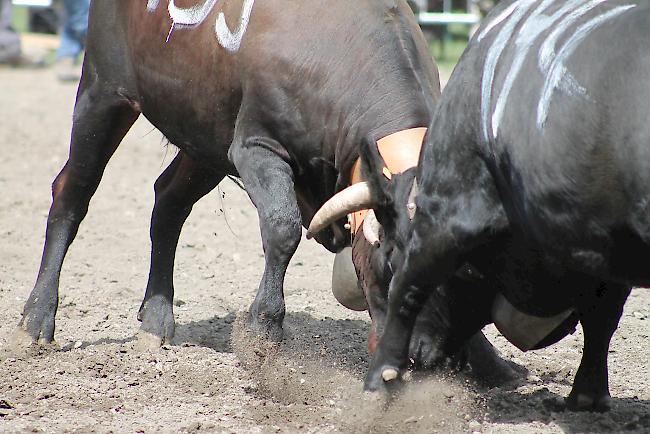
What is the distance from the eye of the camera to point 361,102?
4.43m

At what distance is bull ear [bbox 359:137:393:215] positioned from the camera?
160 inches

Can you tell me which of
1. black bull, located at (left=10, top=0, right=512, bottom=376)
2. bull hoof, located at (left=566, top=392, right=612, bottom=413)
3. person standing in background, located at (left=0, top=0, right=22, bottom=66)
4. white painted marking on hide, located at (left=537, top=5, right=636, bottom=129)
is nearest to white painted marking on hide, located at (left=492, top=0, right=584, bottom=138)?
white painted marking on hide, located at (left=537, top=5, right=636, bottom=129)

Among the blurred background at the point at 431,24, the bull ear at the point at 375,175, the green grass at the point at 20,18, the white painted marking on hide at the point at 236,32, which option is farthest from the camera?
the green grass at the point at 20,18

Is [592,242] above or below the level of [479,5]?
above

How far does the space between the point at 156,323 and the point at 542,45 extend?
2.71 metres

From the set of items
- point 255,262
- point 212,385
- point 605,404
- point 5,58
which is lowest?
point 5,58

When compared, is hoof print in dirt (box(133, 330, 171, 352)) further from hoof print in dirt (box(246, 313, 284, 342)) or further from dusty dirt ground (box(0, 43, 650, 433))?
hoof print in dirt (box(246, 313, 284, 342))

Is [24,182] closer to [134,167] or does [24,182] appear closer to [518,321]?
[134,167]

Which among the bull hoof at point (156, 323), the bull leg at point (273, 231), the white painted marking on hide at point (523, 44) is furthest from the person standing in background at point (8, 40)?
the white painted marking on hide at point (523, 44)

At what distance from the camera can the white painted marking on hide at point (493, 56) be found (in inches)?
135

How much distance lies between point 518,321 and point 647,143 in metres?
1.38

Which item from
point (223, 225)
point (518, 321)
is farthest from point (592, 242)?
point (223, 225)

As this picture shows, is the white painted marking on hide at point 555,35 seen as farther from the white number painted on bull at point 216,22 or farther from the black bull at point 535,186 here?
the white number painted on bull at point 216,22

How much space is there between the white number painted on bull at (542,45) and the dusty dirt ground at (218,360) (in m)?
1.18
